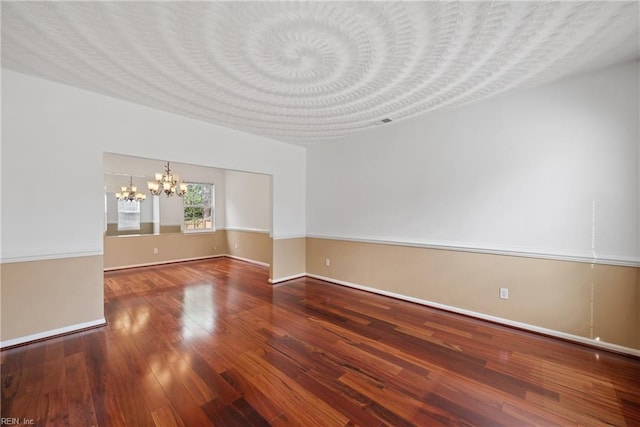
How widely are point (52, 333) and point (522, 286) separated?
195 inches

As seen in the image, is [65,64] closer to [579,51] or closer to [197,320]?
[197,320]

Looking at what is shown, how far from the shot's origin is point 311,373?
1.99 m

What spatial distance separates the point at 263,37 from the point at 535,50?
6.94ft

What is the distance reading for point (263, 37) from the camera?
1.77 meters

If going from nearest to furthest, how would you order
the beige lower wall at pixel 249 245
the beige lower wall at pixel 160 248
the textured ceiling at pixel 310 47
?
the textured ceiling at pixel 310 47
the beige lower wall at pixel 160 248
the beige lower wall at pixel 249 245

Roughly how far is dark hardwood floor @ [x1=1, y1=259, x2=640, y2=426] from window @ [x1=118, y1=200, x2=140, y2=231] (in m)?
3.58

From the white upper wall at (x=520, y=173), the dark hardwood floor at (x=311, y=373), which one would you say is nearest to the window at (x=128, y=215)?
the dark hardwood floor at (x=311, y=373)

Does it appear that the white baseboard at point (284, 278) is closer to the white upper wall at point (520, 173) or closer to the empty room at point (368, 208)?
the empty room at point (368, 208)

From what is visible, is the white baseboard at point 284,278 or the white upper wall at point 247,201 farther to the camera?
the white upper wall at point 247,201

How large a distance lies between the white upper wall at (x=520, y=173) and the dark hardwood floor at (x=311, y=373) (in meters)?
1.05

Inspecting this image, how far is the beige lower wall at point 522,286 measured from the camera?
228cm

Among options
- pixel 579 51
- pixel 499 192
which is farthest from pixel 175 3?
pixel 499 192

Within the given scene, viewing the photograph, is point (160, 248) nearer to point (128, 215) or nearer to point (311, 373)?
point (128, 215)

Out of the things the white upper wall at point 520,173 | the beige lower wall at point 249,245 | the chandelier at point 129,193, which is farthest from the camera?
the beige lower wall at point 249,245
